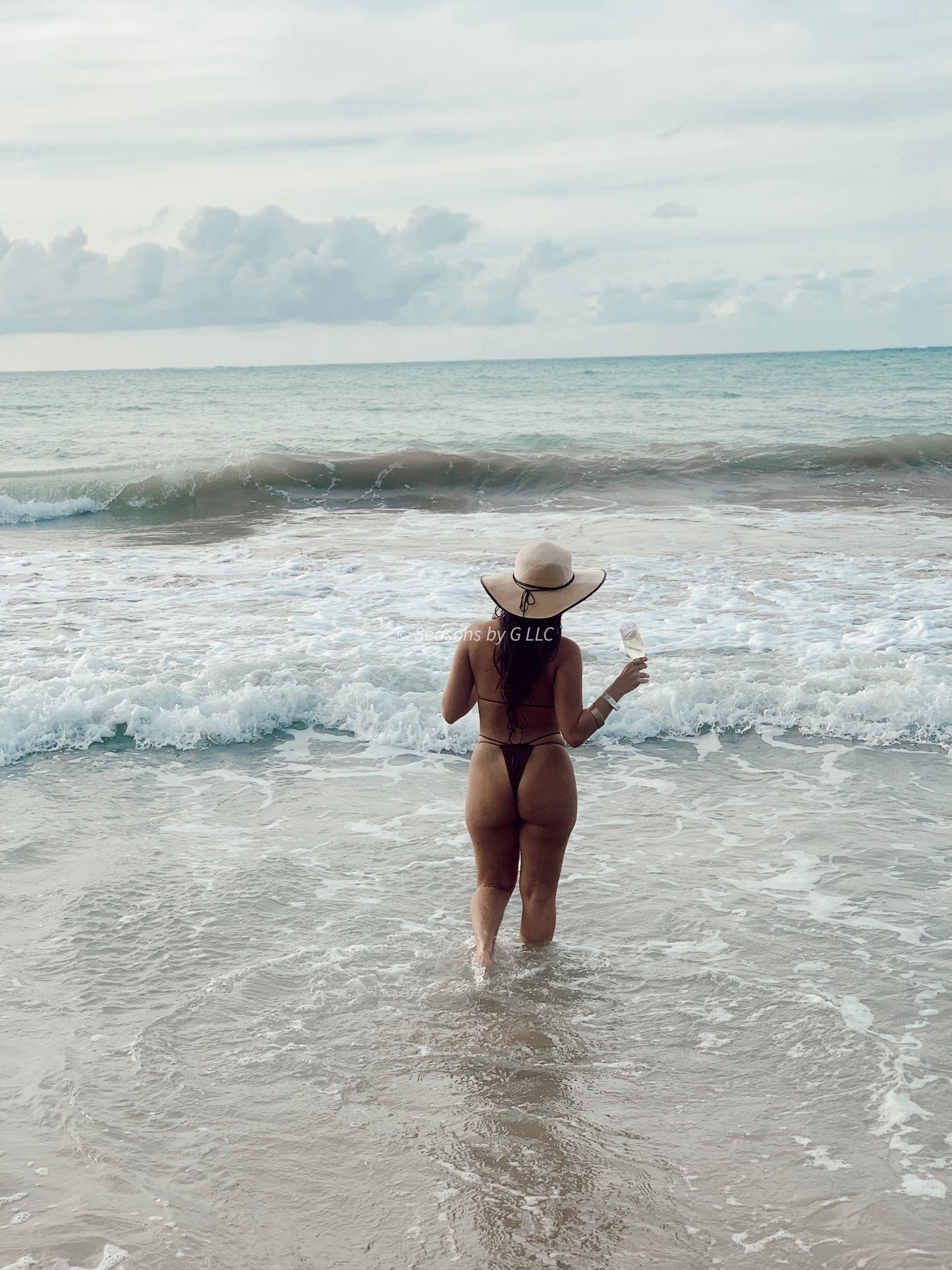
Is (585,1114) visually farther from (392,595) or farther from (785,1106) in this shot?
(392,595)

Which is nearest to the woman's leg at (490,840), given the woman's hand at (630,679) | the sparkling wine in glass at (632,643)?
the woman's hand at (630,679)

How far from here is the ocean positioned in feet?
10.0

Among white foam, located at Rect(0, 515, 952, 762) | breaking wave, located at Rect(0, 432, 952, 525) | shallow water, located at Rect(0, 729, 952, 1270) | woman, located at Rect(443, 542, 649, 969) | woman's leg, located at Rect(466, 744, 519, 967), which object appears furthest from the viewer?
breaking wave, located at Rect(0, 432, 952, 525)

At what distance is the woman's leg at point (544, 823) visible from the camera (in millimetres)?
4203

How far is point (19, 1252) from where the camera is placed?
2855mm

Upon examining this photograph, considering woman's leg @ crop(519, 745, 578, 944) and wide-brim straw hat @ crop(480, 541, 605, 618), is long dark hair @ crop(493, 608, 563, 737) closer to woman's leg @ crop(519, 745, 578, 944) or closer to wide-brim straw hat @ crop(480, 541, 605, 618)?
wide-brim straw hat @ crop(480, 541, 605, 618)

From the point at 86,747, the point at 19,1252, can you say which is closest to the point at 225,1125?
the point at 19,1252

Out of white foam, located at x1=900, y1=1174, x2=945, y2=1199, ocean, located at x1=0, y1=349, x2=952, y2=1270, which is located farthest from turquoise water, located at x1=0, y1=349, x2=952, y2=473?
white foam, located at x1=900, y1=1174, x2=945, y2=1199

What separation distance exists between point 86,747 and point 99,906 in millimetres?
2485

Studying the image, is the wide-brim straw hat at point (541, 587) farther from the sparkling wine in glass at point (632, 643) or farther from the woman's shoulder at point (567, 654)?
the sparkling wine in glass at point (632, 643)

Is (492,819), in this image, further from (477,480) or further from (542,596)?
(477,480)

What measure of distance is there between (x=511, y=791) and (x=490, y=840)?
23cm

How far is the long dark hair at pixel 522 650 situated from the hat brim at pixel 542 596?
0.03 meters

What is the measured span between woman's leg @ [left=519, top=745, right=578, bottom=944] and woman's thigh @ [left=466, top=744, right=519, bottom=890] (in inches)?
1.8
